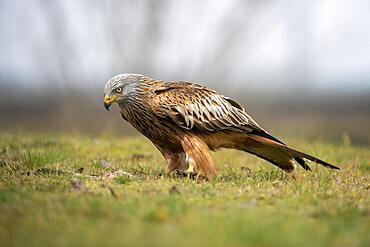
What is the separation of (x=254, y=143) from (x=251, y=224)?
4.07m

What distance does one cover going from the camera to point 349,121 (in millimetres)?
20719

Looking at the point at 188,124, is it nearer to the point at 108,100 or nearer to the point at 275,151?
the point at 108,100

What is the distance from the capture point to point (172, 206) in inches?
219

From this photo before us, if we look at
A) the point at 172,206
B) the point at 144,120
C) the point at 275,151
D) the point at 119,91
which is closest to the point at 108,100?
the point at 119,91

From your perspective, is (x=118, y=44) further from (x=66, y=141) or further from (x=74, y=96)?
(x=66, y=141)

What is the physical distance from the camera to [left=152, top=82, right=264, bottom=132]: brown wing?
27.7 ft

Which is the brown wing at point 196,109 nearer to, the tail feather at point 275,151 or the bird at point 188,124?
the bird at point 188,124

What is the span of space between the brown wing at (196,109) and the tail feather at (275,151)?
20cm

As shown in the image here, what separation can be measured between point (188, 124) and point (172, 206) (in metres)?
3.01

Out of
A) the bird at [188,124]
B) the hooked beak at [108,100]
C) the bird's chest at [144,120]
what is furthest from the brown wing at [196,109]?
the hooked beak at [108,100]

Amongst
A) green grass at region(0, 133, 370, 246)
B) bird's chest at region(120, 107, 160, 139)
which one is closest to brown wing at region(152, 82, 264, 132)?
bird's chest at region(120, 107, 160, 139)

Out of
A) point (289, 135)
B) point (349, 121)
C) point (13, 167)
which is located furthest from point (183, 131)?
point (349, 121)

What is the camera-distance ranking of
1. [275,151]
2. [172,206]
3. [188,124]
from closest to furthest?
1. [172,206]
2. [188,124]
3. [275,151]

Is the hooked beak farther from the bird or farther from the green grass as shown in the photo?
the green grass
